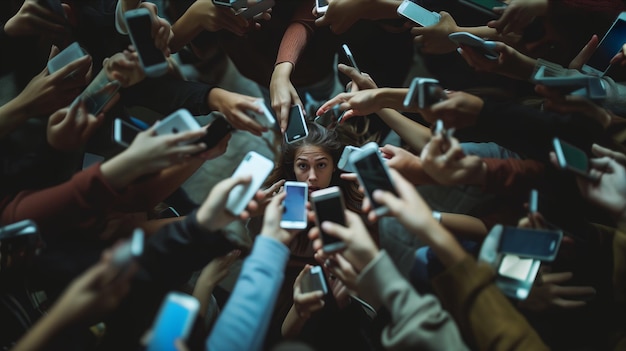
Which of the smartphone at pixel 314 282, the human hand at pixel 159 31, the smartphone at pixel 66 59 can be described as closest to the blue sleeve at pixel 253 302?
the smartphone at pixel 314 282

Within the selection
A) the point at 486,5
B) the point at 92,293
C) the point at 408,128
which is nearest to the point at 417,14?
the point at 486,5

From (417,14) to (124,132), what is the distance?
91 centimetres

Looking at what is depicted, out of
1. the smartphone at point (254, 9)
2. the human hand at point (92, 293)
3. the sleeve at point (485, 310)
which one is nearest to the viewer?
the human hand at point (92, 293)

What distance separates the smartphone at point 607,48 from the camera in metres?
1.22

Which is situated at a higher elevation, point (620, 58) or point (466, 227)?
point (620, 58)

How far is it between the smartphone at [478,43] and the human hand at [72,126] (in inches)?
38.0

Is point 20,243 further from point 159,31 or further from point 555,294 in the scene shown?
point 555,294

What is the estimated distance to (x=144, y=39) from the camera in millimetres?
1090

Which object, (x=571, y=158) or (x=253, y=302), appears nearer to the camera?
(x=253, y=302)

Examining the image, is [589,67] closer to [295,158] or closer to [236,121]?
[295,158]

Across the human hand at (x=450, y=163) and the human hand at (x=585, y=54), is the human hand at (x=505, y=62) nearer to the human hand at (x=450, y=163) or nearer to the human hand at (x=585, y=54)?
the human hand at (x=585, y=54)

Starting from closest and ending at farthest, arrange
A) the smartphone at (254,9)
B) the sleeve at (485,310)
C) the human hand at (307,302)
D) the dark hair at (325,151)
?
the sleeve at (485,310)
the human hand at (307,302)
the smartphone at (254,9)
the dark hair at (325,151)

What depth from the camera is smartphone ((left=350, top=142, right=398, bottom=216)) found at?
0.98 meters

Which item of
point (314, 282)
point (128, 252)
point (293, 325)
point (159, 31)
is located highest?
point (159, 31)
